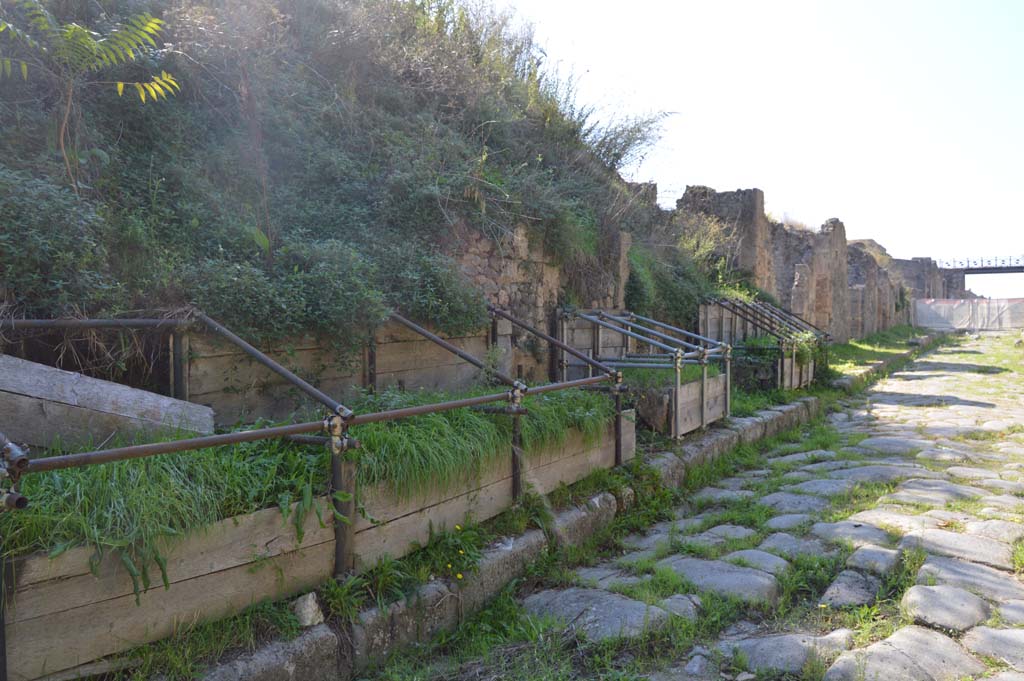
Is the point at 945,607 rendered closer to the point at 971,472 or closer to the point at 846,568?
the point at 846,568

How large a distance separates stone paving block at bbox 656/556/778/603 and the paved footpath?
1 centimetres

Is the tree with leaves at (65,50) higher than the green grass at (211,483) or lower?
higher

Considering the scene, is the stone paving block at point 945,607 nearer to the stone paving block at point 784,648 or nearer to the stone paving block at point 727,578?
the stone paving block at point 784,648

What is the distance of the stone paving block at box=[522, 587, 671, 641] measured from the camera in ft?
10.8

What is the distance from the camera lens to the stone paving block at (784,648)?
295cm

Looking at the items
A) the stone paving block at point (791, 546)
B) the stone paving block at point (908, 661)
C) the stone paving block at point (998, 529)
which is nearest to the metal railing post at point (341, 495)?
the stone paving block at point (908, 661)

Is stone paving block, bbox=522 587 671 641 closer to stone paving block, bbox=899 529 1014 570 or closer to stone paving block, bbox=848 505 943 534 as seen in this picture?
stone paving block, bbox=899 529 1014 570

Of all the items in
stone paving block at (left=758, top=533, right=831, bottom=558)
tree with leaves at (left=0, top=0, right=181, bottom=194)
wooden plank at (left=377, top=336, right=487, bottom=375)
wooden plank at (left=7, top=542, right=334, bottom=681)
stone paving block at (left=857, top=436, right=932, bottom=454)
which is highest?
tree with leaves at (left=0, top=0, right=181, bottom=194)

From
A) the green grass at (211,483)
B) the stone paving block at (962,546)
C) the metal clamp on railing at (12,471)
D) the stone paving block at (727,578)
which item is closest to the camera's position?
the metal clamp on railing at (12,471)

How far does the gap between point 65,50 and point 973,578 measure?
584cm

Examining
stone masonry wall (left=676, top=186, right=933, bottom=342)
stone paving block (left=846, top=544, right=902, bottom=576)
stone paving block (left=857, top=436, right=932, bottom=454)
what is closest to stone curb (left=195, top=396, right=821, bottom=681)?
stone paving block (left=846, top=544, right=902, bottom=576)

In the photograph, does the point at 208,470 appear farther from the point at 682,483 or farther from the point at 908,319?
the point at 908,319

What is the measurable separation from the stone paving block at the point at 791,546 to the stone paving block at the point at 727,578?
1.29ft

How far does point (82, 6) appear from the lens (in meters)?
4.95
